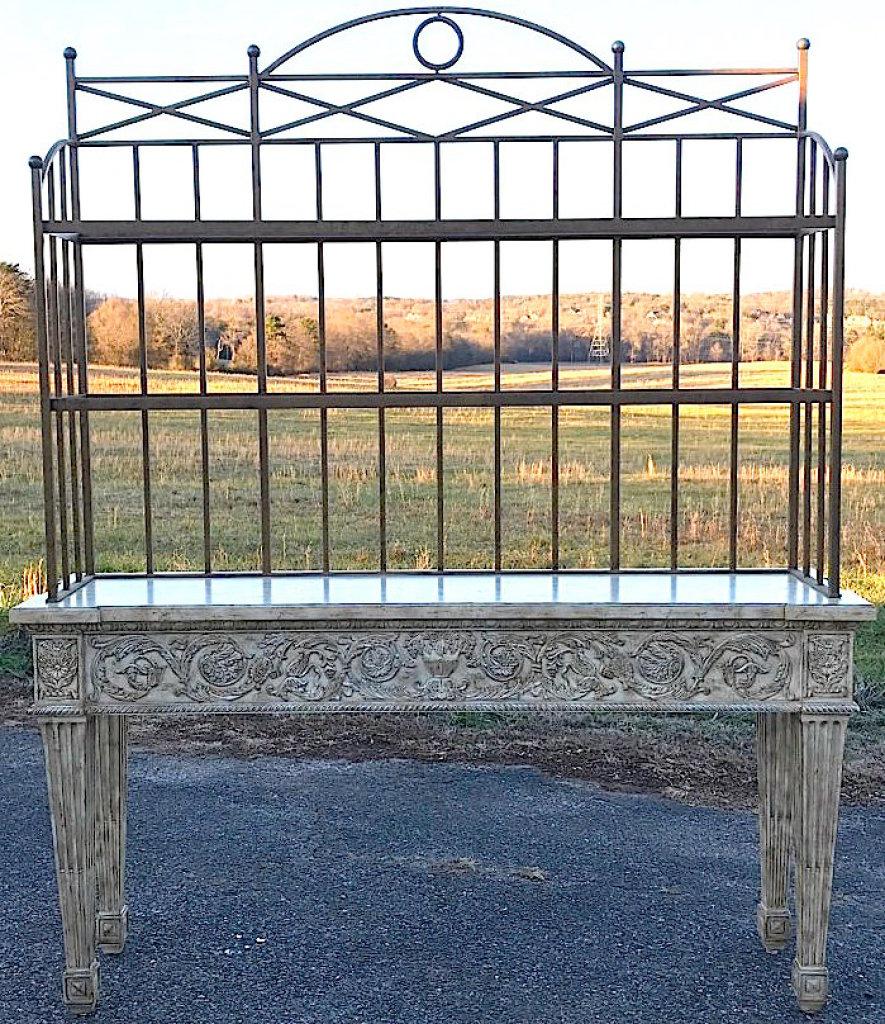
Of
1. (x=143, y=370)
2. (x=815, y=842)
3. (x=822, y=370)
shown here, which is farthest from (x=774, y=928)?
(x=143, y=370)

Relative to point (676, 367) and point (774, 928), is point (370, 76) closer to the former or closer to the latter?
point (676, 367)

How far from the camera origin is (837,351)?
3.15 m

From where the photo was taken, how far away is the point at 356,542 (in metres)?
8.17

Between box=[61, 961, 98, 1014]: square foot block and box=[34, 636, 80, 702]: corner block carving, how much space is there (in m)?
0.76

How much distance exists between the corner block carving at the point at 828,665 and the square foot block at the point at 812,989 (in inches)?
30.5

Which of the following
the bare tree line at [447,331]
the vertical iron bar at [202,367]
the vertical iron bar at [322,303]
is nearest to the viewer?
the vertical iron bar at [202,367]

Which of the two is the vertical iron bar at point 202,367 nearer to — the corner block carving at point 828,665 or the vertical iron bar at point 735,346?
the vertical iron bar at point 735,346

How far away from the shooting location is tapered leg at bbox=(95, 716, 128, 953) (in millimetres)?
3510

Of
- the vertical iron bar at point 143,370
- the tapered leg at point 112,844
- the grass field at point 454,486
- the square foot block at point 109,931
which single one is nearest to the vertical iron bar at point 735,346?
the vertical iron bar at point 143,370

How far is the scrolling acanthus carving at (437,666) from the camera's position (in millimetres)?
3148

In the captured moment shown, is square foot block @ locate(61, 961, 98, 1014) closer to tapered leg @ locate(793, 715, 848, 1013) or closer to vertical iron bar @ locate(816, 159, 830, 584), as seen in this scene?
tapered leg @ locate(793, 715, 848, 1013)

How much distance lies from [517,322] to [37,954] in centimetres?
375

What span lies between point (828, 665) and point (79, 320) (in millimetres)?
2503

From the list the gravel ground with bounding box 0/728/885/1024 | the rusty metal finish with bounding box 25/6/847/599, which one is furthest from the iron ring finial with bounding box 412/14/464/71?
the gravel ground with bounding box 0/728/885/1024
